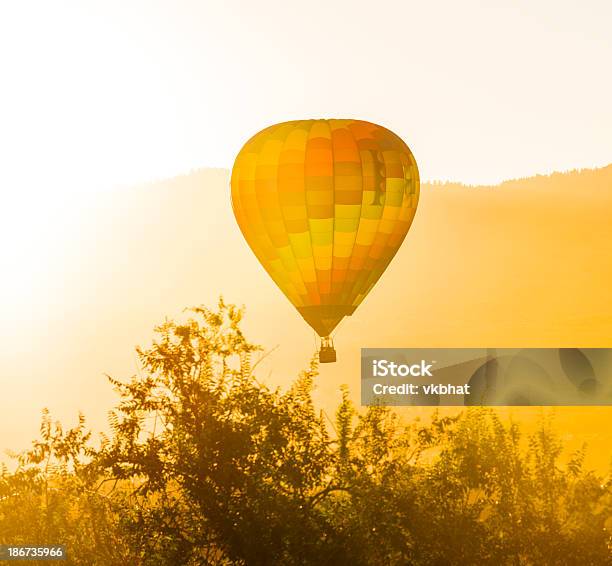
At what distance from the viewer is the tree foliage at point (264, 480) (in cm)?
2005

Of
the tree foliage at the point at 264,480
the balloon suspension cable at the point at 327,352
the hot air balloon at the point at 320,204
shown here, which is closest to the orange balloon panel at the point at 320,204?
the hot air balloon at the point at 320,204

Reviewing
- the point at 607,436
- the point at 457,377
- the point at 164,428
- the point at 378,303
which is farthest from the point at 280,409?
the point at 378,303

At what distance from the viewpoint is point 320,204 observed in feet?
111

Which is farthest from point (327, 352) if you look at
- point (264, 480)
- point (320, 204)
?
point (264, 480)

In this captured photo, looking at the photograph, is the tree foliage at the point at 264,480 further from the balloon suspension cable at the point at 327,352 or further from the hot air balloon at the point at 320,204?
the hot air balloon at the point at 320,204

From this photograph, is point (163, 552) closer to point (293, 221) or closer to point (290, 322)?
point (293, 221)

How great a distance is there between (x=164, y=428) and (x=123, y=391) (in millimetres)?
1002

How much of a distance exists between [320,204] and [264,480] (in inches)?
592

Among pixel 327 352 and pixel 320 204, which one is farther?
pixel 320 204

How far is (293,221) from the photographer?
3384cm

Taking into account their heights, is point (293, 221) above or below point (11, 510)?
above

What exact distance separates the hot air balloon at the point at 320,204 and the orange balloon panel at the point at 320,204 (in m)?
0.03

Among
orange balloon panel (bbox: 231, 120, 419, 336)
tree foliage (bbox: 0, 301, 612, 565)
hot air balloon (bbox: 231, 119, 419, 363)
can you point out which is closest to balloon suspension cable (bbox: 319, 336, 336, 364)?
hot air balloon (bbox: 231, 119, 419, 363)

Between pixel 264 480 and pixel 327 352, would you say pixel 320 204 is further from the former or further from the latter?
pixel 264 480
